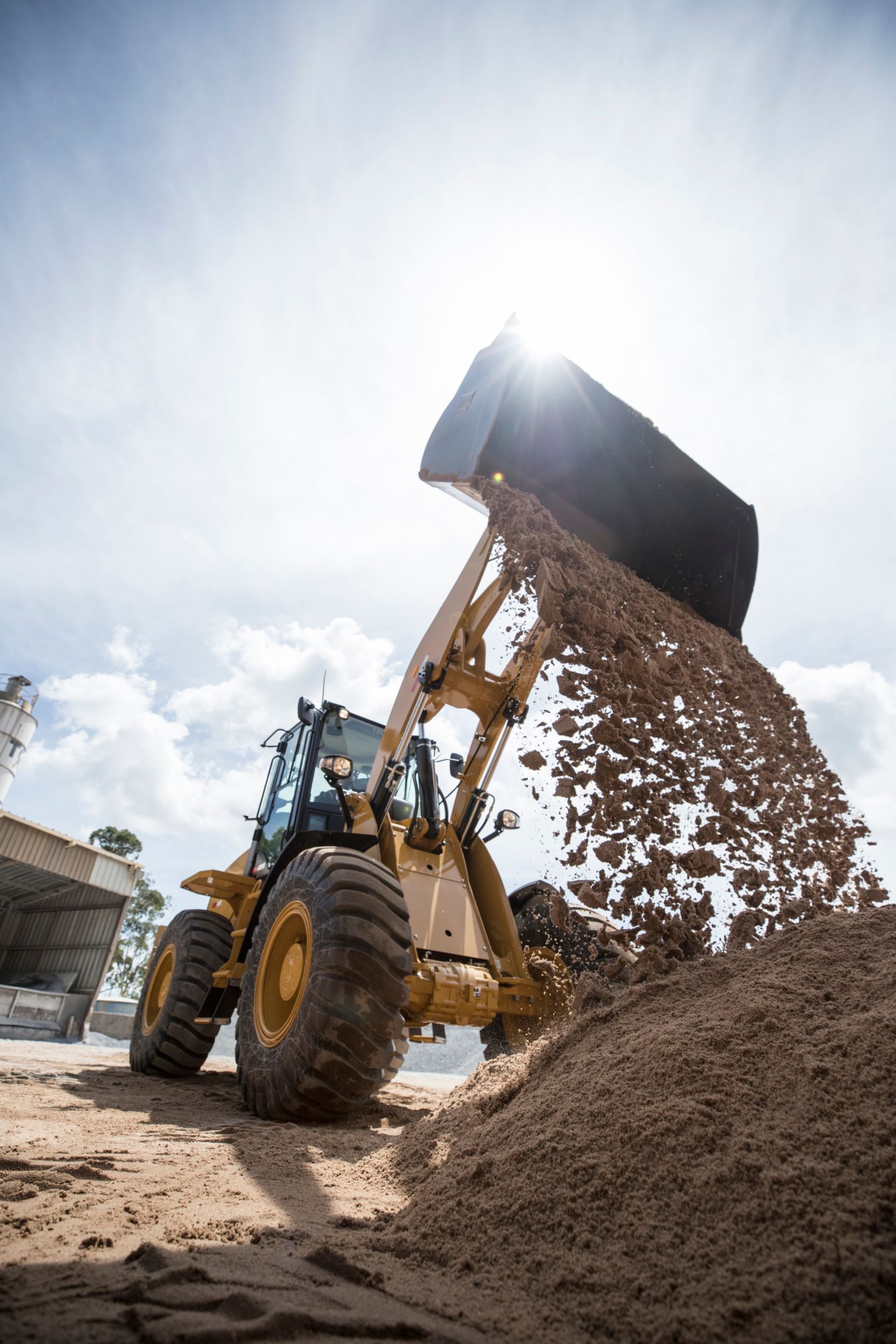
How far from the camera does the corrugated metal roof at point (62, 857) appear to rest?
46.4ft

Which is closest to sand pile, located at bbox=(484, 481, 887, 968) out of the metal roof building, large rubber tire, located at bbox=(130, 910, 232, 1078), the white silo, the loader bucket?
the loader bucket

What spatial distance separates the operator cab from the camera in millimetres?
5246

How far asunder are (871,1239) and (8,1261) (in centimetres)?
170

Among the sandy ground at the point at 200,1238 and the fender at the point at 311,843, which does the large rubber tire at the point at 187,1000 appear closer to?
the fender at the point at 311,843

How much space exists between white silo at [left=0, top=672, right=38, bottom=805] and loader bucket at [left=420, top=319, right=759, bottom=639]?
2272cm

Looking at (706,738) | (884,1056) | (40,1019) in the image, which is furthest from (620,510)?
(40,1019)

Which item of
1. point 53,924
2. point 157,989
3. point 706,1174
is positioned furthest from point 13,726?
point 706,1174

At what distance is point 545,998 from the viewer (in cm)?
448

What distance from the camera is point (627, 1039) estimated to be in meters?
2.44

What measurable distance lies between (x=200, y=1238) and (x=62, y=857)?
1540cm

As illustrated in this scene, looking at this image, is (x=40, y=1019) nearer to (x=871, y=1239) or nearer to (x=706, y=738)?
(x=706, y=738)

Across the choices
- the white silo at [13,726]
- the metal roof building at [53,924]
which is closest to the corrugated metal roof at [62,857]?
the metal roof building at [53,924]

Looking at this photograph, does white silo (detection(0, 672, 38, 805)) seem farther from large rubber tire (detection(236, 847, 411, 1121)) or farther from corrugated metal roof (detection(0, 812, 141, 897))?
large rubber tire (detection(236, 847, 411, 1121))

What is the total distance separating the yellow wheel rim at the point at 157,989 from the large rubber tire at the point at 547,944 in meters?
2.80
